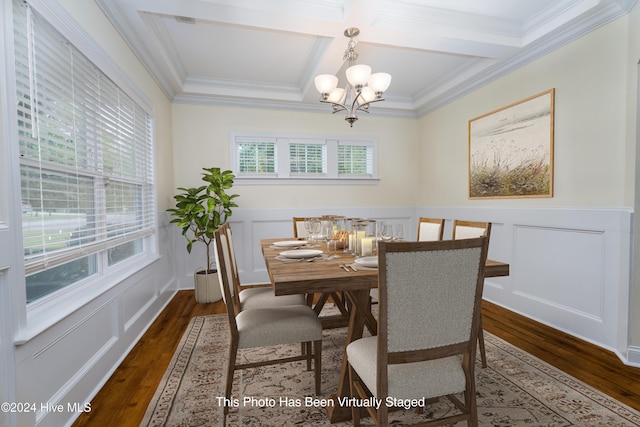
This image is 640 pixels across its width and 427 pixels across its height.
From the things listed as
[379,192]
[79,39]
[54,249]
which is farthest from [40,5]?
[379,192]

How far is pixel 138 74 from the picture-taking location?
8.94 ft

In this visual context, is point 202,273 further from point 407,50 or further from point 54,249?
point 407,50

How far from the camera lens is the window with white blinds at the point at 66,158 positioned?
1.38 m

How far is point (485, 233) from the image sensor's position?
1964mm

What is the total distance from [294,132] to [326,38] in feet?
5.42

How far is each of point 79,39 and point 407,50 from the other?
9.20ft

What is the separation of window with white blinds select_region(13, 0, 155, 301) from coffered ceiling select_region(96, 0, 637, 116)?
28.3 inches

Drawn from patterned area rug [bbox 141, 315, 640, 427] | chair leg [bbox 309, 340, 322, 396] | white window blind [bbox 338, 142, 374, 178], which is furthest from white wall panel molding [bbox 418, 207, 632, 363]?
chair leg [bbox 309, 340, 322, 396]

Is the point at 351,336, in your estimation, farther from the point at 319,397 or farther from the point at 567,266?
the point at 567,266

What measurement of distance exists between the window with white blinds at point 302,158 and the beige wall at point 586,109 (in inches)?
74.2

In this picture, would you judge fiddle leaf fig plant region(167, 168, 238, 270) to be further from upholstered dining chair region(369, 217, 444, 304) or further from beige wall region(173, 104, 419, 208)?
upholstered dining chair region(369, 217, 444, 304)

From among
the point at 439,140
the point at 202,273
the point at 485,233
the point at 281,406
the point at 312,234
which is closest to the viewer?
the point at 281,406

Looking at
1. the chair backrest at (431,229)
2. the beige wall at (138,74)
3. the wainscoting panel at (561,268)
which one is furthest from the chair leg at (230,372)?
the wainscoting panel at (561,268)

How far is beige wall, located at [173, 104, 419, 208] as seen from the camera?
3967 mm
